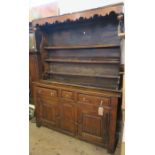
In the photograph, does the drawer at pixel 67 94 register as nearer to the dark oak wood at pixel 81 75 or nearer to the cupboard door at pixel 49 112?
the dark oak wood at pixel 81 75

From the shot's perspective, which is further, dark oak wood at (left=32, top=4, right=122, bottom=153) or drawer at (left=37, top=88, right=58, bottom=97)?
drawer at (left=37, top=88, right=58, bottom=97)

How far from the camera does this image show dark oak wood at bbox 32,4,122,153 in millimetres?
2186

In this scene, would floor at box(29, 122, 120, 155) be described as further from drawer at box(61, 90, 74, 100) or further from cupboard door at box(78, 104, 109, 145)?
drawer at box(61, 90, 74, 100)

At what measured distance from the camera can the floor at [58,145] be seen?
2215mm

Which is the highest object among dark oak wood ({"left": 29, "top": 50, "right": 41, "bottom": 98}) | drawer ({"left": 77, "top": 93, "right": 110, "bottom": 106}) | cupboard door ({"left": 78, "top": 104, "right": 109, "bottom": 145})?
dark oak wood ({"left": 29, "top": 50, "right": 41, "bottom": 98})

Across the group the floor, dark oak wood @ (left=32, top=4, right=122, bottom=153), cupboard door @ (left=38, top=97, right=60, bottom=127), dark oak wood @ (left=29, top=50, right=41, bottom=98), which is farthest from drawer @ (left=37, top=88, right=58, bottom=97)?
the floor

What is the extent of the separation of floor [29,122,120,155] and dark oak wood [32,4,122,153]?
96 mm

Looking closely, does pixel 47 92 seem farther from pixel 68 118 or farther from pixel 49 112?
pixel 68 118
